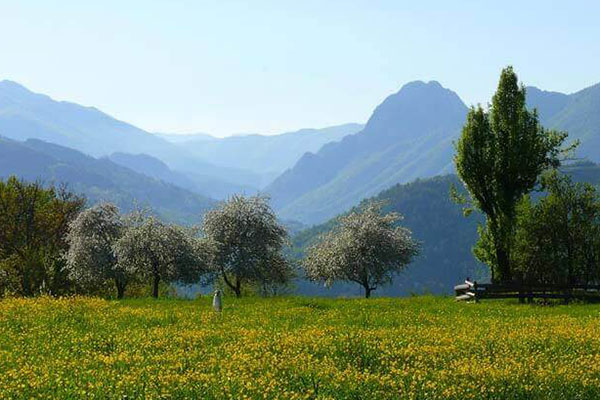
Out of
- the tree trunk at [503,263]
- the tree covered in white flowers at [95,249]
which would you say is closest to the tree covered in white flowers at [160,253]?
the tree covered in white flowers at [95,249]

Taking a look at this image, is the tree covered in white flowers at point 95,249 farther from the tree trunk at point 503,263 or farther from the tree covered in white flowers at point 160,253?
the tree trunk at point 503,263

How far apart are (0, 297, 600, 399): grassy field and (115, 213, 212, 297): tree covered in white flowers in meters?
24.6

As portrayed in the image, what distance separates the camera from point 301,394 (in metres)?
14.1

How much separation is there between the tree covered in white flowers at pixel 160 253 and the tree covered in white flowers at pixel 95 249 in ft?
7.02

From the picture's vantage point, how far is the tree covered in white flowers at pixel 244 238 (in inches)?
2287

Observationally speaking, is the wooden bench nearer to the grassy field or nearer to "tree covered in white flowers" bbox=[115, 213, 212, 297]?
the grassy field

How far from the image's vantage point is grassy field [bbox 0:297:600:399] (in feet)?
46.5

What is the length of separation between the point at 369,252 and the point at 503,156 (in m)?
17.5

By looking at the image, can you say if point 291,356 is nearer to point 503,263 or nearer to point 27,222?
point 503,263

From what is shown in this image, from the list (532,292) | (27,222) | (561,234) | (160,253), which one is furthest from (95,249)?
(561,234)

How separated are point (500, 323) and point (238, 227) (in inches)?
1387

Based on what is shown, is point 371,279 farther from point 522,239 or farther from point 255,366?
point 255,366


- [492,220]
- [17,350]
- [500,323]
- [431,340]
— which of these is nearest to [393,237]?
[492,220]

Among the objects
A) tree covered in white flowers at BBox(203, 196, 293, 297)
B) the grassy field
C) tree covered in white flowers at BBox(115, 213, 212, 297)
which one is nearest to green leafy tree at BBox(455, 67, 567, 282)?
tree covered in white flowers at BBox(203, 196, 293, 297)
